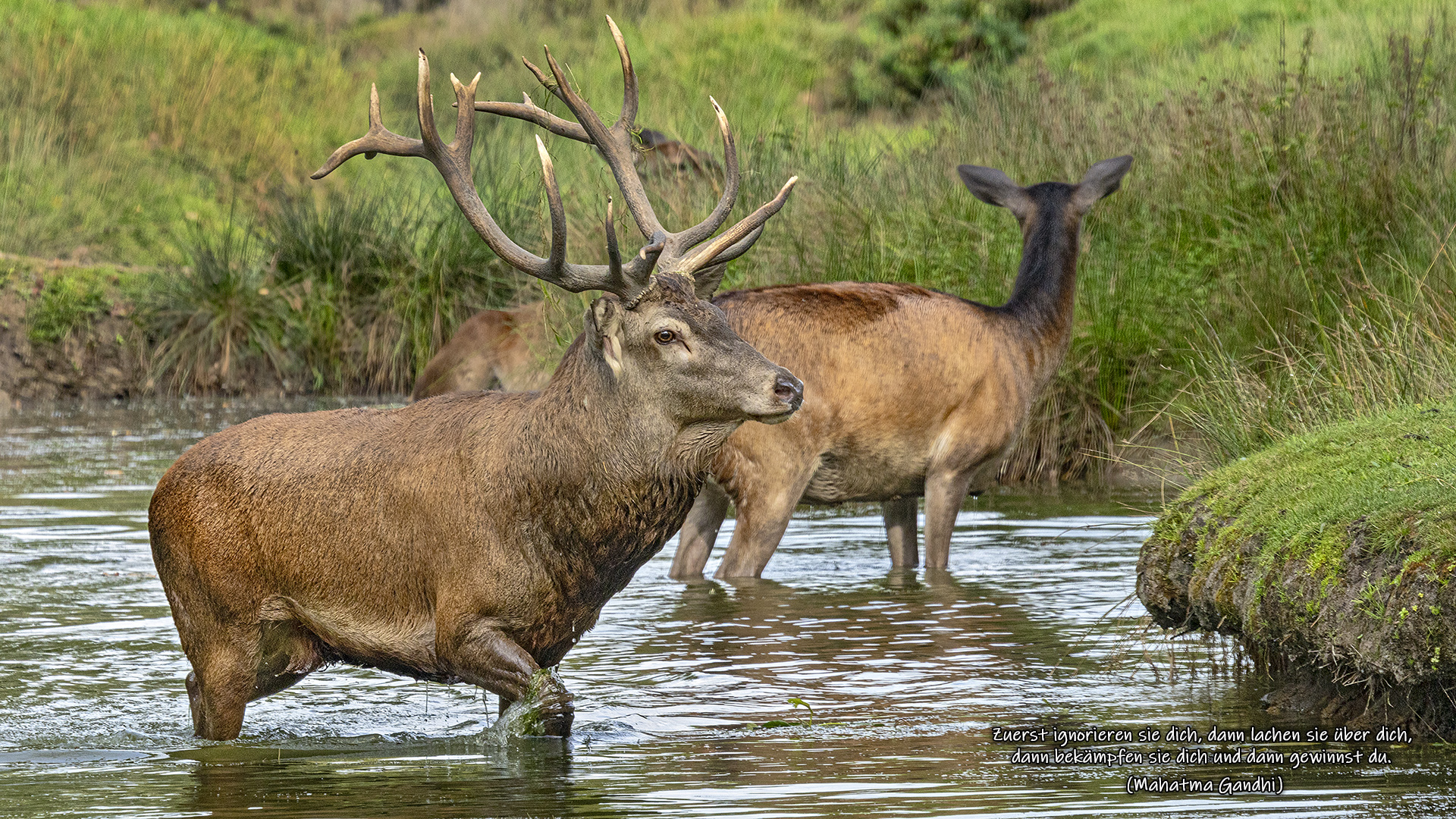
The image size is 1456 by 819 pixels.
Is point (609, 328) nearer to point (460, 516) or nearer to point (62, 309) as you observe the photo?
point (460, 516)

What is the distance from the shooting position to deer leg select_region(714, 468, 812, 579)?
9.96 meters

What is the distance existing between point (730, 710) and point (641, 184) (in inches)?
80.8

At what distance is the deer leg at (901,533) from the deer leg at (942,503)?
23 centimetres

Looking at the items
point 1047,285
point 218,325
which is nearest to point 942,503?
point 1047,285

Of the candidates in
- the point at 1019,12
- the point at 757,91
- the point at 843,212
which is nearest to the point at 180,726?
the point at 843,212

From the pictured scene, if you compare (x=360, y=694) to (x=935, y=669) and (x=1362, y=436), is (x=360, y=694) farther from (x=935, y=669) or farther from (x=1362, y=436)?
(x=1362, y=436)

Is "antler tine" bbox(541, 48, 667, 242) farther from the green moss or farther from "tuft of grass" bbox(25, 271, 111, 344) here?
"tuft of grass" bbox(25, 271, 111, 344)

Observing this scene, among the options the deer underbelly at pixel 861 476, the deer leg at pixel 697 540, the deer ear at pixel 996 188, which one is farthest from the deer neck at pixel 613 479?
the deer ear at pixel 996 188

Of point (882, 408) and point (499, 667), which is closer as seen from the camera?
point (499, 667)

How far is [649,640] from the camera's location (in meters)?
8.69

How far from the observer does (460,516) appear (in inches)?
259

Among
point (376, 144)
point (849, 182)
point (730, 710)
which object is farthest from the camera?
point (849, 182)

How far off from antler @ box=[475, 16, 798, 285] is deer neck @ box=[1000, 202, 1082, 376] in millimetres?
3615

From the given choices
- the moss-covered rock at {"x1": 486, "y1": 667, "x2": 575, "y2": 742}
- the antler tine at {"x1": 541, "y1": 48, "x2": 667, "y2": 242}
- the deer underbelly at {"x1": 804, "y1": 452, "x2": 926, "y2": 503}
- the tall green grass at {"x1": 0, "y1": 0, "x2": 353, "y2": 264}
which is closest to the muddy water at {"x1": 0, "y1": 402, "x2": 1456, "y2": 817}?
the moss-covered rock at {"x1": 486, "y1": 667, "x2": 575, "y2": 742}
